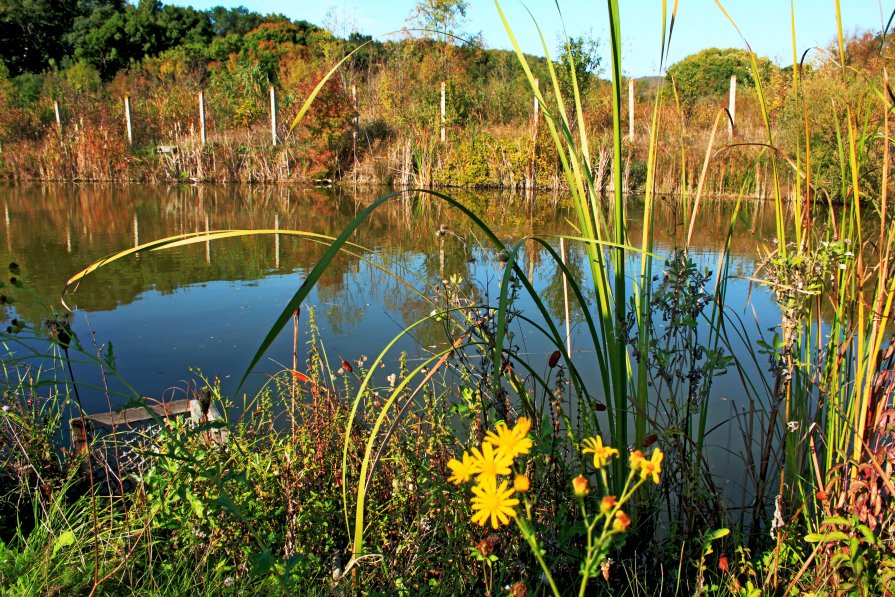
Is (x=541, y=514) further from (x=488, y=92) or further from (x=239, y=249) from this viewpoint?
(x=488, y=92)

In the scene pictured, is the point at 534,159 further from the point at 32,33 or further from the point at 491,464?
the point at 32,33

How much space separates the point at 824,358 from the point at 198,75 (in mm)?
24915

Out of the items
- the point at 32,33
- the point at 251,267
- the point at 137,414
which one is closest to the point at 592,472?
the point at 137,414

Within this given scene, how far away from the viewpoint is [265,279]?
4.76 metres

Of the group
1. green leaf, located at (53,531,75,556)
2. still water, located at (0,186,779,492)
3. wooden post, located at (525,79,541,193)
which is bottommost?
green leaf, located at (53,531,75,556)

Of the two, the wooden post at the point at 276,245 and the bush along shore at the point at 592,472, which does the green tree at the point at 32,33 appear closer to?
the wooden post at the point at 276,245

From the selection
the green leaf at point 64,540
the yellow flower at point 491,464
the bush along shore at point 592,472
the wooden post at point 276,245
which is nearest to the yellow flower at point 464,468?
the yellow flower at point 491,464

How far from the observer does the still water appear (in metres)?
2.80

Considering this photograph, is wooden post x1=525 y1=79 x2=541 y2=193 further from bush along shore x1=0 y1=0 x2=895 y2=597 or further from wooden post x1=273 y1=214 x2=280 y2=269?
bush along shore x1=0 y1=0 x2=895 y2=597

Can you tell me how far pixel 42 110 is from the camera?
16.2m

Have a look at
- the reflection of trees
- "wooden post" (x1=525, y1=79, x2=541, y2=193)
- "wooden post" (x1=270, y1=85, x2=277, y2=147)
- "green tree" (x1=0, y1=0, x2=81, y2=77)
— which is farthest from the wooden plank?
"green tree" (x1=0, y1=0, x2=81, y2=77)

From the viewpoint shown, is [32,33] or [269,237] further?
[32,33]

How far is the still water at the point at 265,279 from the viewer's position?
2.80 meters

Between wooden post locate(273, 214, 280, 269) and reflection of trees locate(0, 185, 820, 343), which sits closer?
reflection of trees locate(0, 185, 820, 343)
